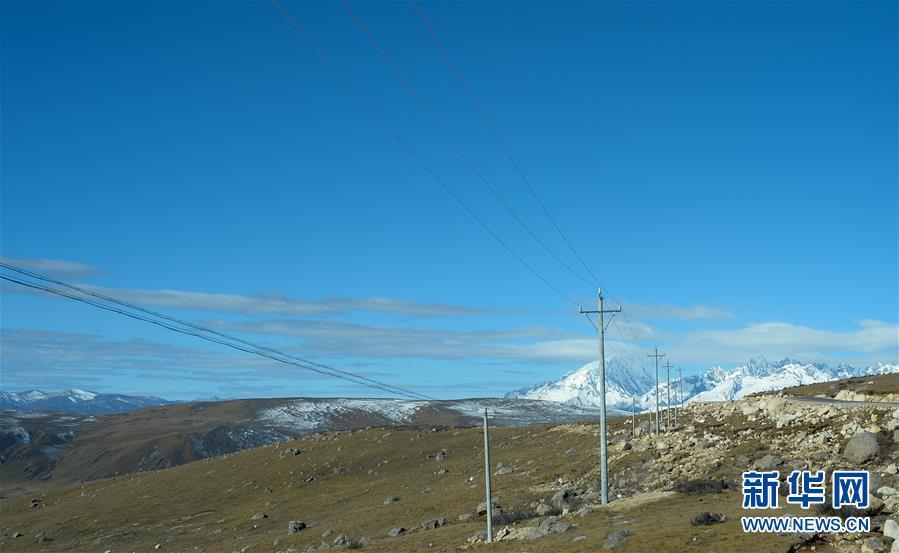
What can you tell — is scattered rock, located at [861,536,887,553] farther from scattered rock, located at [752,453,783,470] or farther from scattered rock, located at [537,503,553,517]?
scattered rock, located at [752,453,783,470]

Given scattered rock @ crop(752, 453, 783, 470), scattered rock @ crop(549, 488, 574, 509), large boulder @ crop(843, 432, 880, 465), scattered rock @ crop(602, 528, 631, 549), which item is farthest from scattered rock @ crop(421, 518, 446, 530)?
large boulder @ crop(843, 432, 880, 465)

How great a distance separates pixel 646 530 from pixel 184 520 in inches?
2495

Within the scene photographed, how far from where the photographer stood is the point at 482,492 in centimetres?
6244

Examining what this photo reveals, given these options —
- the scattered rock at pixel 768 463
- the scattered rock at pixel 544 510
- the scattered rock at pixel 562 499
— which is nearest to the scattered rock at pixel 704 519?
the scattered rock at pixel 544 510

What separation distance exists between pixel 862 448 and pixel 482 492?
29609 mm

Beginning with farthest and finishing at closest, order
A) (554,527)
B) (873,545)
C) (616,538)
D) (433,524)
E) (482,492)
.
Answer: (482,492) < (433,524) < (554,527) < (616,538) < (873,545)

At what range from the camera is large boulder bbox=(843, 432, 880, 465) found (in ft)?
138

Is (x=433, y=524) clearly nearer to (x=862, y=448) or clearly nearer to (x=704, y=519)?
(x=704, y=519)

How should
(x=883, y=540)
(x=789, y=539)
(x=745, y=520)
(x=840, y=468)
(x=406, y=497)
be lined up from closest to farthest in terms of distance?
(x=883, y=540) → (x=789, y=539) → (x=745, y=520) → (x=840, y=468) → (x=406, y=497)

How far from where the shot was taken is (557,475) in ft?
208

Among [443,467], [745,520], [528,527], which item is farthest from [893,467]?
[443,467]

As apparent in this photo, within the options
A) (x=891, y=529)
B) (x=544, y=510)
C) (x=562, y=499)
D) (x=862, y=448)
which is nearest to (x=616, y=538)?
(x=891, y=529)

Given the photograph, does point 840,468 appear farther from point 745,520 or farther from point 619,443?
point 619,443

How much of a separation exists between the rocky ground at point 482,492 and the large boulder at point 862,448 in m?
0.08
